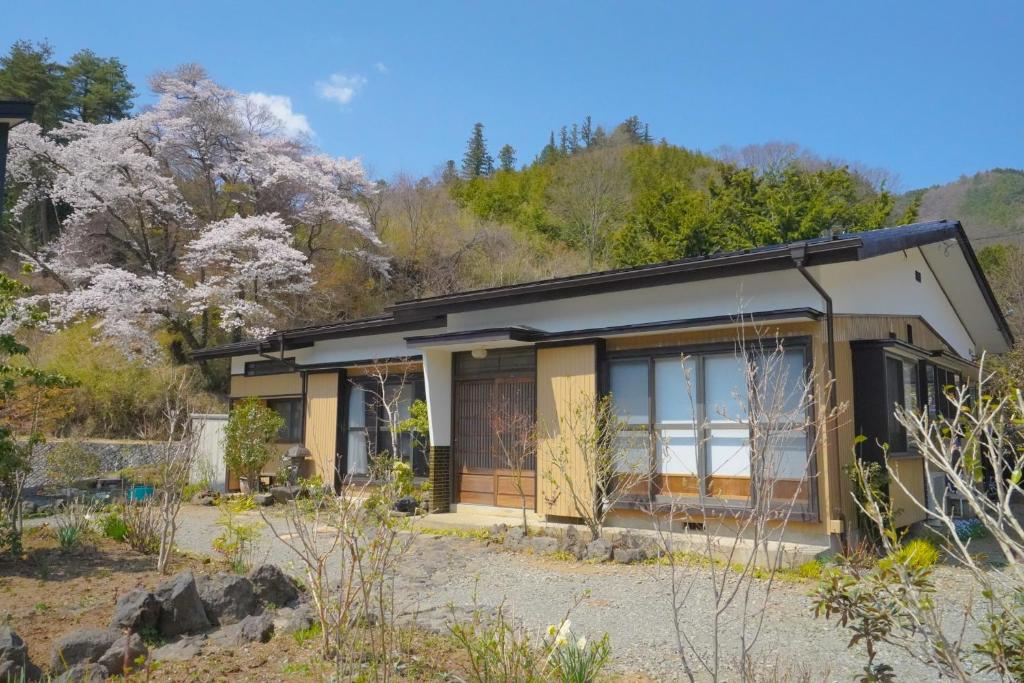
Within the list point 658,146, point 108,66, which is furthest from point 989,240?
point 108,66

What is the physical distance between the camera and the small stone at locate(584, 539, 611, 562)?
8364 mm

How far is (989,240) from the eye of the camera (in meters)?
27.5

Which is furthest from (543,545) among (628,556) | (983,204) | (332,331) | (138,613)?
(983,204)

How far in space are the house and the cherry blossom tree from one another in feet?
30.6

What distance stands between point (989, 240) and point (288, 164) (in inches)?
999

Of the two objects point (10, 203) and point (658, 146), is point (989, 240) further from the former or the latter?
point (10, 203)

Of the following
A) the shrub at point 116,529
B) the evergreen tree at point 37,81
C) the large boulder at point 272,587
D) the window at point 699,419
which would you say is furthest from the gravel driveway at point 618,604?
the evergreen tree at point 37,81

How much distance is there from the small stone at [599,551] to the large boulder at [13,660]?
18.2 feet

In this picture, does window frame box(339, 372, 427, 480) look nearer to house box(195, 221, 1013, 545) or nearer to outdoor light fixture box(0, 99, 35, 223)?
house box(195, 221, 1013, 545)

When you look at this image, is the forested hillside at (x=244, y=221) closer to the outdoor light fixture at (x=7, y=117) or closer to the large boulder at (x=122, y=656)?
the outdoor light fixture at (x=7, y=117)

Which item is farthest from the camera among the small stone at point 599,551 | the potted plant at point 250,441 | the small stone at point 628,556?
the potted plant at point 250,441

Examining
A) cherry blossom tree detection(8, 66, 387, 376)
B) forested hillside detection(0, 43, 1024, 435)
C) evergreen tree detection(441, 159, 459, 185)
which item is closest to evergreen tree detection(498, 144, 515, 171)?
evergreen tree detection(441, 159, 459, 185)

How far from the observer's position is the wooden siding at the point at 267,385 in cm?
1529

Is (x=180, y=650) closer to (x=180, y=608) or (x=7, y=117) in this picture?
(x=180, y=608)
